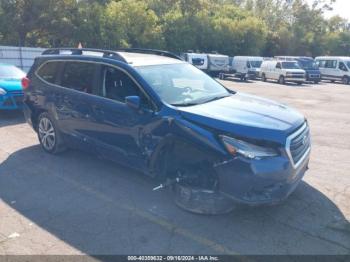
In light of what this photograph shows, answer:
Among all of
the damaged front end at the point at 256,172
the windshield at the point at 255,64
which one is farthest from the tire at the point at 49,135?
the windshield at the point at 255,64

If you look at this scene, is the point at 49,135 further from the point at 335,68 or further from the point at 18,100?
the point at 335,68

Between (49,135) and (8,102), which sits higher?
(8,102)

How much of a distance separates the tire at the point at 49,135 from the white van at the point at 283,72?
70.4 ft

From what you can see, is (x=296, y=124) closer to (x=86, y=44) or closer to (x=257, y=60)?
(x=86, y=44)

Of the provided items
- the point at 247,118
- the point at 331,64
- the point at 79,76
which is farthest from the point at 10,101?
the point at 331,64

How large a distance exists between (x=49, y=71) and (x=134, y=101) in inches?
95.5

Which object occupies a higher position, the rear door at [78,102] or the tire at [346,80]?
the rear door at [78,102]

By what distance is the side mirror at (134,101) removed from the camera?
13.9 ft

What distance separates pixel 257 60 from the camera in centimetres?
2892

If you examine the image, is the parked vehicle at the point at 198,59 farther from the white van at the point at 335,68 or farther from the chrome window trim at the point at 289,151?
the chrome window trim at the point at 289,151

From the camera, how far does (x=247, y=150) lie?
361 centimetres

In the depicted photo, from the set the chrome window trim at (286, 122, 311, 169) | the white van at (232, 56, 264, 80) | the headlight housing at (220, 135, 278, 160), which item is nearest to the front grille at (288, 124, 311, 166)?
the chrome window trim at (286, 122, 311, 169)

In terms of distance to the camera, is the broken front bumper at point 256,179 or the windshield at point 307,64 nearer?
the broken front bumper at point 256,179

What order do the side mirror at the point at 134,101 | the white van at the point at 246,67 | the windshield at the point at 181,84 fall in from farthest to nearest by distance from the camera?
the white van at the point at 246,67 < the windshield at the point at 181,84 < the side mirror at the point at 134,101
